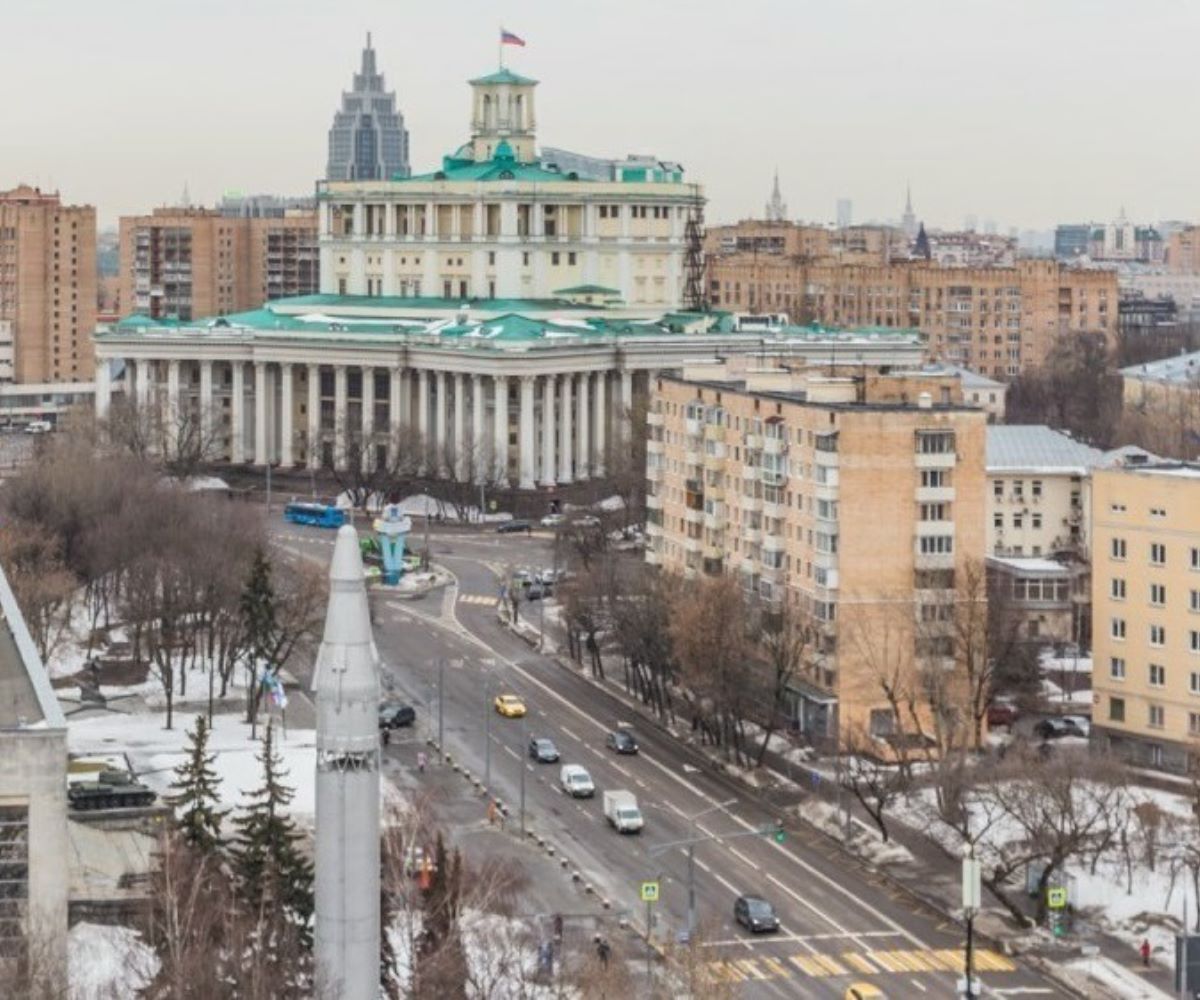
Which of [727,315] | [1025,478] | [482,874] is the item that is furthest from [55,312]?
[482,874]

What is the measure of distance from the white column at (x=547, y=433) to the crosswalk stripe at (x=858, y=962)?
69017 mm

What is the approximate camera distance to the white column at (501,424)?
115812 millimetres

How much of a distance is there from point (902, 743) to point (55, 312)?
12348 centimetres

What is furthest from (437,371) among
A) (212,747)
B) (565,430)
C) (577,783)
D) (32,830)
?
(32,830)

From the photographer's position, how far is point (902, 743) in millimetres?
59500

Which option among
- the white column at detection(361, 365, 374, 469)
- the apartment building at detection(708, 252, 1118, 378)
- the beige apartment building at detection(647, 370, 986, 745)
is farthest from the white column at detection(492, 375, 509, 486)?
the apartment building at detection(708, 252, 1118, 378)

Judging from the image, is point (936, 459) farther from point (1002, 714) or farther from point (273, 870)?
point (273, 870)

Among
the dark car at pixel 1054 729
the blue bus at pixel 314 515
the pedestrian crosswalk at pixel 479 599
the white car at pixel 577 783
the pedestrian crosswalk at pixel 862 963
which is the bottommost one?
the pedestrian crosswalk at pixel 862 963

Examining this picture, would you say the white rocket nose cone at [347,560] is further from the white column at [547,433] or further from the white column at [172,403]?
A: the white column at [172,403]

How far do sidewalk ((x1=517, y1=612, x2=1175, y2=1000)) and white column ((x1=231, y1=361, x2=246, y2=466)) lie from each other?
65.3m

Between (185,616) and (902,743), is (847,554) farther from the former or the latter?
(185,616)

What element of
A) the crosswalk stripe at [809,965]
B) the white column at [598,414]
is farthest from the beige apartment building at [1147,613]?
the white column at [598,414]

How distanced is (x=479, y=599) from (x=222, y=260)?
113001 millimetres

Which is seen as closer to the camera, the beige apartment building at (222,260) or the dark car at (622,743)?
the dark car at (622,743)
